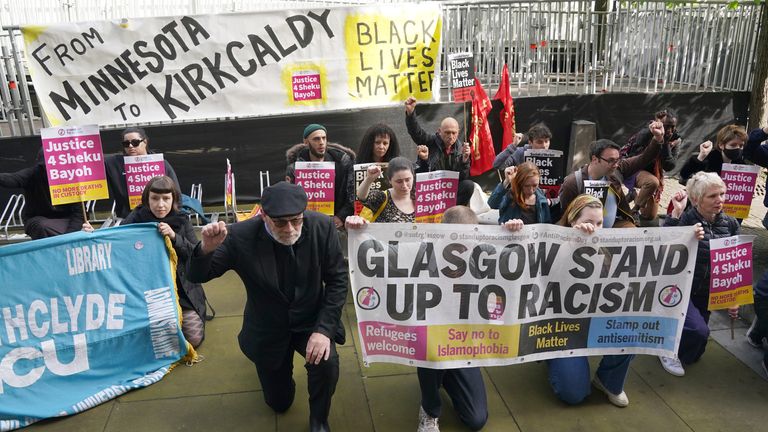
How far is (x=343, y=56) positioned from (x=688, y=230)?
539 centimetres

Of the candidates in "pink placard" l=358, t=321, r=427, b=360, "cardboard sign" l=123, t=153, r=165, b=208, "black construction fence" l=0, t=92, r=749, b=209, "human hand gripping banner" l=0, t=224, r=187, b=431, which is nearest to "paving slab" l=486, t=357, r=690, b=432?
"pink placard" l=358, t=321, r=427, b=360

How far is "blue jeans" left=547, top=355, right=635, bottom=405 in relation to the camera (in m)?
4.39

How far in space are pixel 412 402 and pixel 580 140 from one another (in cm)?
674

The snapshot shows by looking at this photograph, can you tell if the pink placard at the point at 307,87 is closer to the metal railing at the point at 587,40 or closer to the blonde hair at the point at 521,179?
the metal railing at the point at 587,40

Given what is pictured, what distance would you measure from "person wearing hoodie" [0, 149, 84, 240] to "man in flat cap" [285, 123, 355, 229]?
2499 mm

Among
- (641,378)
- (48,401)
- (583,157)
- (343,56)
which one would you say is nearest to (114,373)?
(48,401)

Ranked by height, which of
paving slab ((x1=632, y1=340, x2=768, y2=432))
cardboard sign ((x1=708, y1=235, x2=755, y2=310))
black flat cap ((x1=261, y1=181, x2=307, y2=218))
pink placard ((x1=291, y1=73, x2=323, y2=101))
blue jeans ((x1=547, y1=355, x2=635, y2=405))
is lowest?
paving slab ((x1=632, y1=340, x2=768, y2=432))

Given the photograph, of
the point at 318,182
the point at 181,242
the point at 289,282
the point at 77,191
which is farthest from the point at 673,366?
the point at 77,191

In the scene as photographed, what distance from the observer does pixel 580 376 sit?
4.43 metres

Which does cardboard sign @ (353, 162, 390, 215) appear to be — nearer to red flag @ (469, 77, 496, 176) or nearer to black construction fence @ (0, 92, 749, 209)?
black construction fence @ (0, 92, 749, 209)

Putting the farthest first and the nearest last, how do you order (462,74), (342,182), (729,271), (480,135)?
(480,135)
(462,74)
(342,182)
(729,271)

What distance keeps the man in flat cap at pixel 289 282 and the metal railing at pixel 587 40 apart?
6.39 metres

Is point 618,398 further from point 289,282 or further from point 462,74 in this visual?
point 462,74

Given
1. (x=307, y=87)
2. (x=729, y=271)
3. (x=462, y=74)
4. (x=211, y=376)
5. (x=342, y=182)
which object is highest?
(x=462, y=74)
